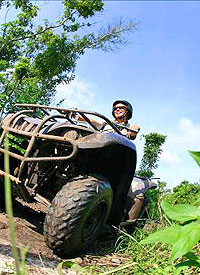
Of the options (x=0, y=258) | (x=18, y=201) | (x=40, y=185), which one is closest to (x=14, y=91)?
(x=18, y=201)

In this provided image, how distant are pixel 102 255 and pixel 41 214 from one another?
1159 mm

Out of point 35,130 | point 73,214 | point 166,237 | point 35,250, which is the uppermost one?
point 35,130

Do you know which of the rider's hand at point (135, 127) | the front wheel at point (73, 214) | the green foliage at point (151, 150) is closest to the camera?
the front wheel at point (73, 214)

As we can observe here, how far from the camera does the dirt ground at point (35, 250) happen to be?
2.45m

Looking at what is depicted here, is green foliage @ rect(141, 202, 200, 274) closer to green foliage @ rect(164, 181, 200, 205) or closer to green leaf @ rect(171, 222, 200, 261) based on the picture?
green leaf @ rect(171, 222, 200, 261)

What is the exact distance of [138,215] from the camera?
12.9ft

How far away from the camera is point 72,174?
3475 millimetres

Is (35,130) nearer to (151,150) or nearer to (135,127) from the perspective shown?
(135,127)

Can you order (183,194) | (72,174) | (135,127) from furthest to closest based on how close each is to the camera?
(135,127) → (183,194) → (72,174)

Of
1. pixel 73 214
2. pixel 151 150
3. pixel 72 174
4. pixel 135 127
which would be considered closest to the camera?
pixel 73 214

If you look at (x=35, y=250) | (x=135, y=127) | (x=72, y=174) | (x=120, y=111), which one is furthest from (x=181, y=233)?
(x=120, y=111)

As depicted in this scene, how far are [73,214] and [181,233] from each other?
2.20 meters

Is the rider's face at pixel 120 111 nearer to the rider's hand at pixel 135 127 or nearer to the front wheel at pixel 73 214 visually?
the rider's hand at pixel 135 127

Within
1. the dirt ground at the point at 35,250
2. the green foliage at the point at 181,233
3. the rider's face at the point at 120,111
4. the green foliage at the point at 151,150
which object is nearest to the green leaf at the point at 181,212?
the green foliage at the point at 181,233
